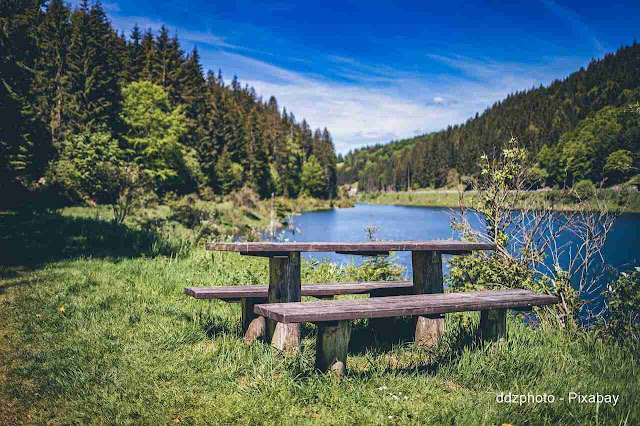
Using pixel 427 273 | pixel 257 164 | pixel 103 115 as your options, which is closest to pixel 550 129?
pixel 257 164

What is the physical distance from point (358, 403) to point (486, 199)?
501 centimetres

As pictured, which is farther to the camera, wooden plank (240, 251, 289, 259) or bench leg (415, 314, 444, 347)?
bench leg (415, 314, 444, 347)

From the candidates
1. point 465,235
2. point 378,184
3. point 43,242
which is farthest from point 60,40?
point 378,184

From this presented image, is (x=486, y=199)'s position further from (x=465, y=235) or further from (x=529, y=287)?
(x=529, y=287)

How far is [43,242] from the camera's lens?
30.8 feet

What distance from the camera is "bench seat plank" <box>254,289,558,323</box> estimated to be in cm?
311

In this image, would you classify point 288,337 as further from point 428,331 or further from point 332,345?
point 428,331

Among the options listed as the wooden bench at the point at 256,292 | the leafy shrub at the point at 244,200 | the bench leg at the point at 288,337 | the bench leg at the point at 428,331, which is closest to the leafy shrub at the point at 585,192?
the wooden bench at the point at 256,292

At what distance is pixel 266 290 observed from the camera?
452cm

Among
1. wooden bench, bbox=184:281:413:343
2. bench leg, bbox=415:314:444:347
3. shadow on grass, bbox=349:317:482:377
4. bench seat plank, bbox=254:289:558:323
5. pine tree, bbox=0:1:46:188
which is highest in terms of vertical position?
pine tree, bbox=0:1:46:188

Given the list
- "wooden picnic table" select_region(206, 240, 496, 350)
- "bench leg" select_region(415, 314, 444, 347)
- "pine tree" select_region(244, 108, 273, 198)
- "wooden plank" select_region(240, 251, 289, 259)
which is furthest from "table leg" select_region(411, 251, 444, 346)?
"pine tree" select_region(244, 108, 273, 198)

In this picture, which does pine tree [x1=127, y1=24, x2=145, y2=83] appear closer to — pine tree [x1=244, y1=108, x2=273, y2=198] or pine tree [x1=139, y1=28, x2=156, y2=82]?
pine tree [x1=139, y1=28, x2=156, y2=82]

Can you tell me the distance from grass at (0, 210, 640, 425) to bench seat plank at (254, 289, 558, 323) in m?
0.42

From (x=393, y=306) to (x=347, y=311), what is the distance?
0.45 m
